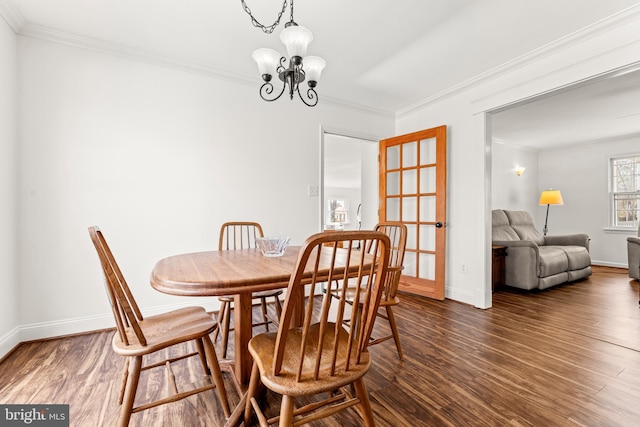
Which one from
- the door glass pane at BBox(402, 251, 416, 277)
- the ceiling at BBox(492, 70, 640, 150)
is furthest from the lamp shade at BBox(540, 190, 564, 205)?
the door glass pane at BBox(402, 251, 416, 277)

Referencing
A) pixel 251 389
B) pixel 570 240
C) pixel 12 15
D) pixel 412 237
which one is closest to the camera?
pixel 251 389

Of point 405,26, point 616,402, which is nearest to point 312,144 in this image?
point 405,26

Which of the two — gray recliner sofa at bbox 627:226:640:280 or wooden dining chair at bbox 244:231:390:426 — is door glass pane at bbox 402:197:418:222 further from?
gray recliner sofa at bbox 627:226:640:280

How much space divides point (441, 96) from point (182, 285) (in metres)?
3.56

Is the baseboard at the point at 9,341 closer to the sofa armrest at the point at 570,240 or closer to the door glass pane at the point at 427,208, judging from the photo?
the door glass pane at the point at 427,208

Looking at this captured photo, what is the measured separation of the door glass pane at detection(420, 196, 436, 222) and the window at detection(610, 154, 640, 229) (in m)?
4.60

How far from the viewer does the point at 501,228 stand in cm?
457

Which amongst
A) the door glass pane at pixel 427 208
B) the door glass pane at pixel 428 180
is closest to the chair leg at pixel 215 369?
the door glass pane at pixel 427 208

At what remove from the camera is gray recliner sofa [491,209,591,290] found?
378 cm

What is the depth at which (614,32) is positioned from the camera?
7.25 ft

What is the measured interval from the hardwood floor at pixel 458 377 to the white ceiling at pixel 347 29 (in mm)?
Result: 2449

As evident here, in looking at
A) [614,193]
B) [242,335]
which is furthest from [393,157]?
[614,193]

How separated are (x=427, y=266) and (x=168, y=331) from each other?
3.07 meters

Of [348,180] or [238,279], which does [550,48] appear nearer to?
[238,279]
